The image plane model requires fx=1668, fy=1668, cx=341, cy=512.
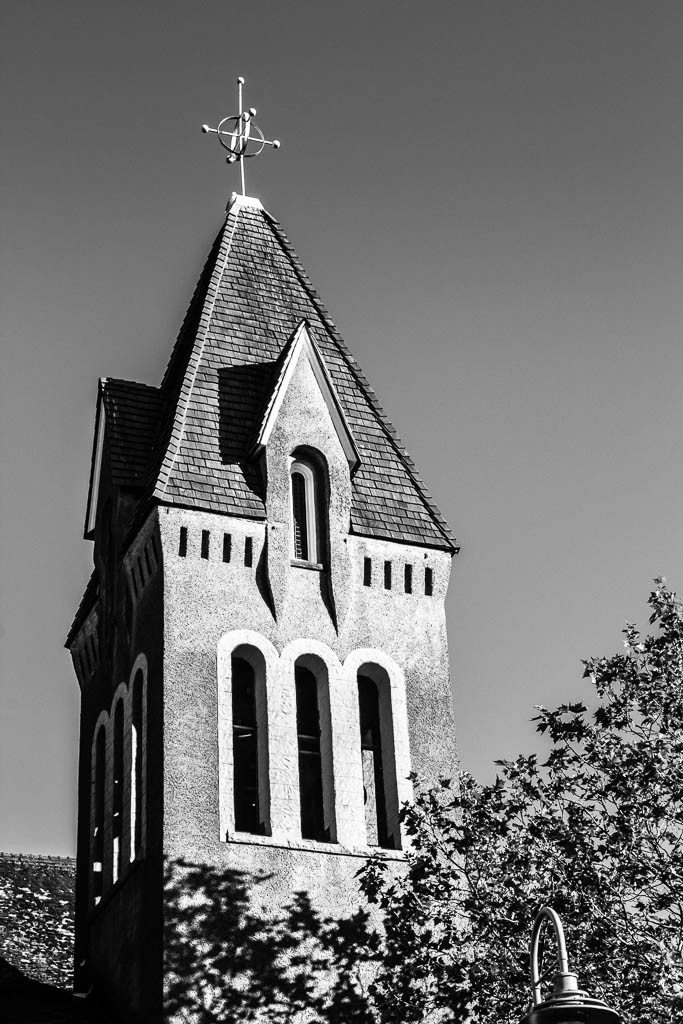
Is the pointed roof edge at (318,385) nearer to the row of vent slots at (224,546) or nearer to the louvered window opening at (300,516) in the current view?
the louvered window opening at (300,516)

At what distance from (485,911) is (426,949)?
3.61ft

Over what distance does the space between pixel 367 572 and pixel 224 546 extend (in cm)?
254

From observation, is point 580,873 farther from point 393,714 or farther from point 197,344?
point 197,344

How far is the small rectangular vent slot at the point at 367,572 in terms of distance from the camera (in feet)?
88.7

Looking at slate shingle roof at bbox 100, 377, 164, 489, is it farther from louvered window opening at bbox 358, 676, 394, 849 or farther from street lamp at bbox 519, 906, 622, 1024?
street lamp at bbox 519, 906, 622, 1024

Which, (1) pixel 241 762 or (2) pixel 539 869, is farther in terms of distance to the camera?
(1) pixel 241 762

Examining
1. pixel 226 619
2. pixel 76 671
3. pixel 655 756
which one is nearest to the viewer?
pixel 655 756

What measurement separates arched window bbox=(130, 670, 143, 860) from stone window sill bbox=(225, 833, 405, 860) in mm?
1673

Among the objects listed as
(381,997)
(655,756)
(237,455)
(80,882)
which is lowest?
(381,997)

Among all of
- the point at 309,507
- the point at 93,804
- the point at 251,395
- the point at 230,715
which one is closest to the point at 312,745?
the point at 230,715

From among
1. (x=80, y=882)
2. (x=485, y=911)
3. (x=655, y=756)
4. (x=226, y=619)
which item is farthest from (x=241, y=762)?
(x=655, y=756)

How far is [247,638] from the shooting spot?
1002 inches

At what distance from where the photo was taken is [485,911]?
20344mm

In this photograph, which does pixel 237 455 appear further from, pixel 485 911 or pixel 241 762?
pixel 485 911
